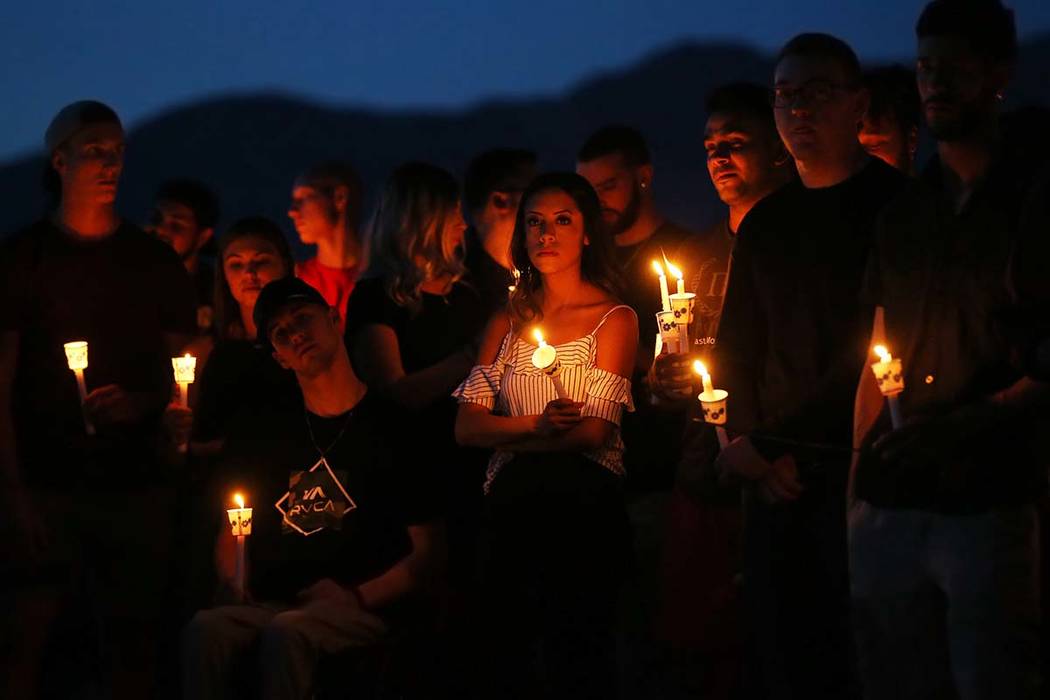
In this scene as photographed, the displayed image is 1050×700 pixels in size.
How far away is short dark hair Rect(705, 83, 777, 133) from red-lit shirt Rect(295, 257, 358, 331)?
2.04 meters

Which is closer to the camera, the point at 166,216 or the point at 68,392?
the point at 68,392

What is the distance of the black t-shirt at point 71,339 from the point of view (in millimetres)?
5121

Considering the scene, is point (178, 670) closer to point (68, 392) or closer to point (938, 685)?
point (68, 392)

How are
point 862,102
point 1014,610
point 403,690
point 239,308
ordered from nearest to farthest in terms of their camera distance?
point 1014,610, point 862,102, point 403,690, point 239,308

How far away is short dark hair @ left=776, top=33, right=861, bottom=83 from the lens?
3.84m

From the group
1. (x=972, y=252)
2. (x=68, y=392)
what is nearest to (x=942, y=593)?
(x=972, y=252)

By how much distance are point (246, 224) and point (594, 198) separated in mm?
1680

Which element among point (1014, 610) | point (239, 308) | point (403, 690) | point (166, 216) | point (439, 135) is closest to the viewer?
point (1014, 610)

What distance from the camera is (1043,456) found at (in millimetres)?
3193

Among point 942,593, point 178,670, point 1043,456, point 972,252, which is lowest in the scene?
point 178,670

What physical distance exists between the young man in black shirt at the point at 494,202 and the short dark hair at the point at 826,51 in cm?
176

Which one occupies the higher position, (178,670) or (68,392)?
(68,392)

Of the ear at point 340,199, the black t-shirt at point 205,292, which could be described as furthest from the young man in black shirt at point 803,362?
the black t-shirt at point 205,292

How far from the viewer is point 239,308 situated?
5.73m
